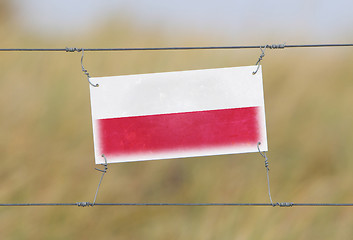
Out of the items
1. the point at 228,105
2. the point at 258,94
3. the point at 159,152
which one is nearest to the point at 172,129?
the point at 159,152

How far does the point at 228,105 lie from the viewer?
1.95m

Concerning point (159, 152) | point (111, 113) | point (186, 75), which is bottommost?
point (159, 152)

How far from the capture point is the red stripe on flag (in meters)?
1.94

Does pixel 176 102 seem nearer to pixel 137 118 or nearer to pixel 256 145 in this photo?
pixel 137 118

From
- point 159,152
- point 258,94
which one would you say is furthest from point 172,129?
point 258,94

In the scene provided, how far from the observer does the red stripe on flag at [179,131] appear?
6.37 feet

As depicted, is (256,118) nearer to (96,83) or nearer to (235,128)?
(235,128)

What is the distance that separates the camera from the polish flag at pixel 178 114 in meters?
1.94

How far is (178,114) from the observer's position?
77.1 inches

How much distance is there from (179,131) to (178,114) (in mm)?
65

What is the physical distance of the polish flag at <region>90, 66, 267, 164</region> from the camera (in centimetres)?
194

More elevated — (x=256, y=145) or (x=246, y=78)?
(x=246, y=78)

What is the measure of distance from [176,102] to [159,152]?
20 centimetres

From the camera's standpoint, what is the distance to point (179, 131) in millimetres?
1956
